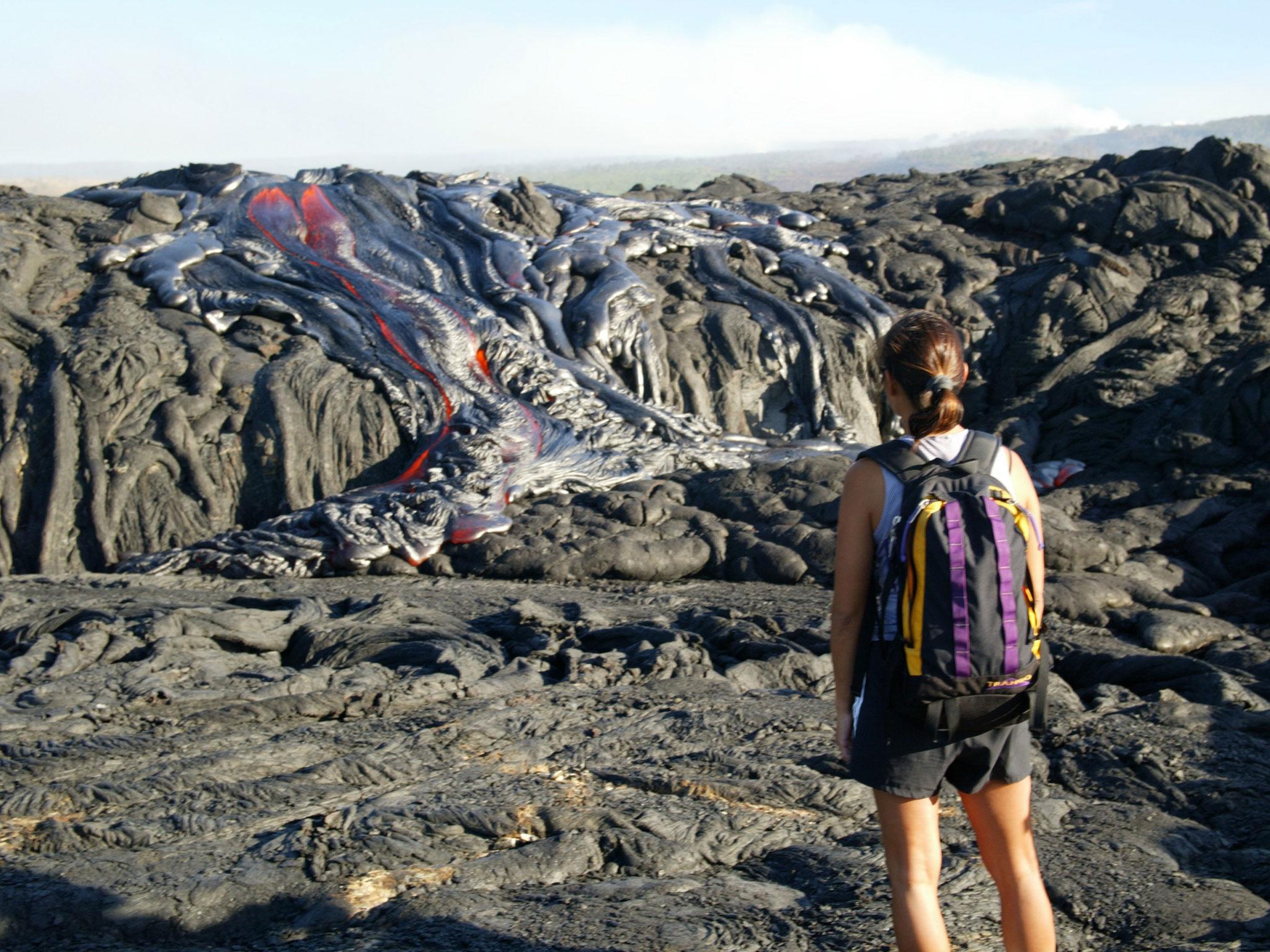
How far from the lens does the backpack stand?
2.23 meters

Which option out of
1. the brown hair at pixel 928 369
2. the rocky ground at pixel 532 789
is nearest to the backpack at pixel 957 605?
the brown hair at pixel 928 369

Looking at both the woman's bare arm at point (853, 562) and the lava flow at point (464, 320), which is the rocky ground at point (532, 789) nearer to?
the woman's bare arm at point (853, 562)

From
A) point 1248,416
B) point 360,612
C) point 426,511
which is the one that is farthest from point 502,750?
point 1248,416

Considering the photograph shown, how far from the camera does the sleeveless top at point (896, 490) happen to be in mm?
2309

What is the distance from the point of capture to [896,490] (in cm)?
233

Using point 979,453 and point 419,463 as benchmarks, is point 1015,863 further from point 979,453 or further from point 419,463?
point 419,463

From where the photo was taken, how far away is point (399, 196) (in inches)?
437

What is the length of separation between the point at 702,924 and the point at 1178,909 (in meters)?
1.28

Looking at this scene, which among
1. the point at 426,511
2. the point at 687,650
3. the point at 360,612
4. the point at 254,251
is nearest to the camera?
the point at 687,650

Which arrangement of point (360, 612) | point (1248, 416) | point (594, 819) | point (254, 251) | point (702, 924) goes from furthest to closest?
point (254, 251)
point (1248, 416)
point (360, 612)
point (594, 819)
point (702, 924)

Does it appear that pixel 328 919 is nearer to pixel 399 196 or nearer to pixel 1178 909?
pixel 1178 909

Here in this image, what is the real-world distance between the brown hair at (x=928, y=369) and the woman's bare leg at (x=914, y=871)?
747 millimetres

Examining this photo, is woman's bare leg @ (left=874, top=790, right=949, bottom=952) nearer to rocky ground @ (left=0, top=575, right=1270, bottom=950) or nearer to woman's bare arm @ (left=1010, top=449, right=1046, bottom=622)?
woman's bare arm @ (left=1010, top=449, right=1046, bottom=622)

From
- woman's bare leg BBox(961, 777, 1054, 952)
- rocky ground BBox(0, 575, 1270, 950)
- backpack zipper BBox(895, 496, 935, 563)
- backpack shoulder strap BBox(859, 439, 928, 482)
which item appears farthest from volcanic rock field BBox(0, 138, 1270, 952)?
backpack shoulder strap BBox(859, 439, 928, 482)
